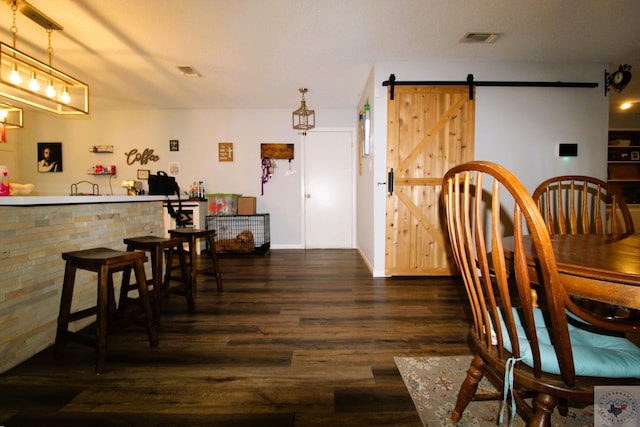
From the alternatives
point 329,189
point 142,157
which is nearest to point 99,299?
point 329,189

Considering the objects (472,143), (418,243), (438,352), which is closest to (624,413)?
(438,352)

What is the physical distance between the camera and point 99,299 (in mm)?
1461

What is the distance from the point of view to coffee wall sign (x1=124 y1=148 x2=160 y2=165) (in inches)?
193

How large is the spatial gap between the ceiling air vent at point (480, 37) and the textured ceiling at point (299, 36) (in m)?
0.07

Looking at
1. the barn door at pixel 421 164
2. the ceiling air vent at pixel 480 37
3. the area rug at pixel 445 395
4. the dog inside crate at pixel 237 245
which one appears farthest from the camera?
the dog inside crate at pixel 237 245

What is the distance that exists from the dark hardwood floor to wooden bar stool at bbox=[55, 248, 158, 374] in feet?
0.43

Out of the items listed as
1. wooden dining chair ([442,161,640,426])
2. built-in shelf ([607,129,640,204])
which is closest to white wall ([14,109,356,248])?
wooden dining chair ([442,161,640,426])

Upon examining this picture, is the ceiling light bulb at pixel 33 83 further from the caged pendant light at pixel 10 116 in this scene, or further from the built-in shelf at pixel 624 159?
the built-in shelf at pixel 624 159

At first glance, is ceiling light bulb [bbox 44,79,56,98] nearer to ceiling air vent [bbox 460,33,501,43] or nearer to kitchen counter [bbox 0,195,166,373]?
kitchen counter [bbox 0,195,166,373]

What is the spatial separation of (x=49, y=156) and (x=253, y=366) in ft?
18.9

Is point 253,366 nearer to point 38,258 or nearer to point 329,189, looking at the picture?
point 38,258

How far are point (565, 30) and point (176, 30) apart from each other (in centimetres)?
356

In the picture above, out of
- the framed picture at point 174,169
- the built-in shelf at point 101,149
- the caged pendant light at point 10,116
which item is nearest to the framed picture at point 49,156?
the built-in shelf at point 101,149

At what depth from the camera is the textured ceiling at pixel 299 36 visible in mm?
2258
